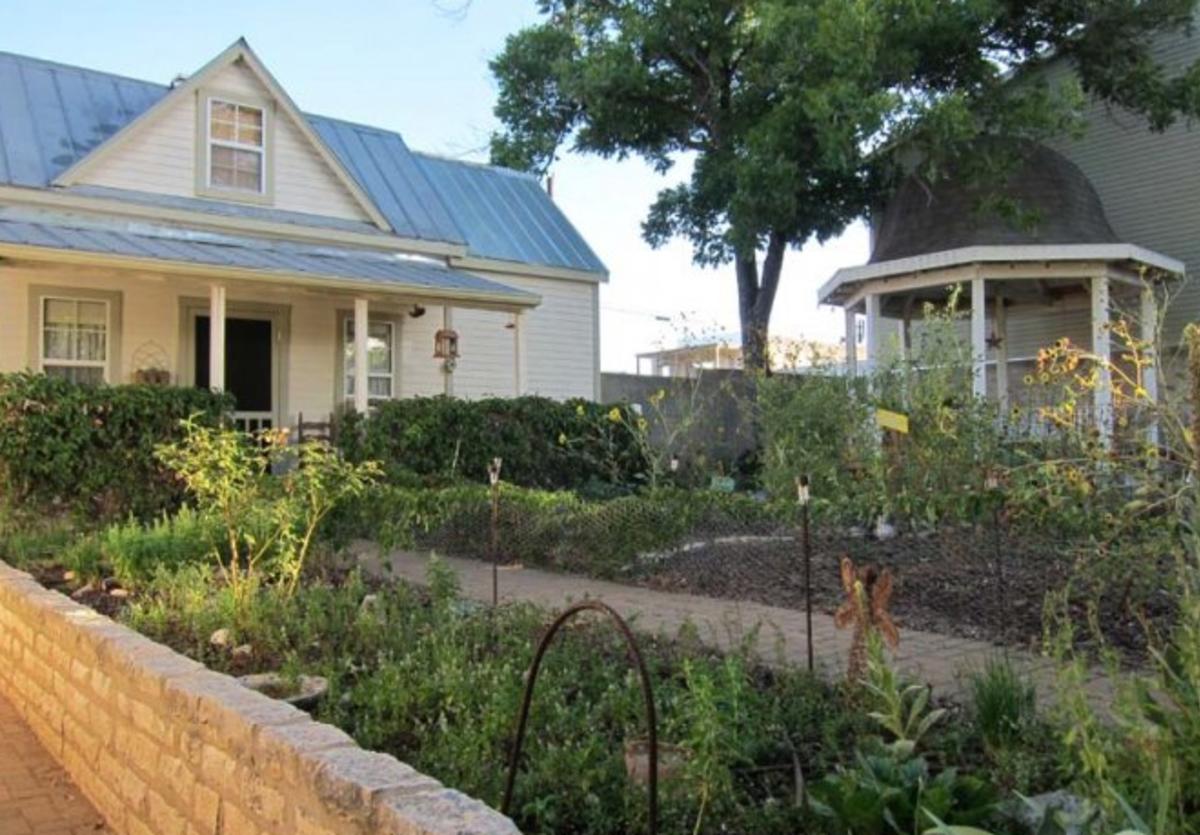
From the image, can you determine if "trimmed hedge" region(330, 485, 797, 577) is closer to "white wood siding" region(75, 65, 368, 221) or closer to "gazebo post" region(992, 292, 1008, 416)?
"white wood siding" region(75, 65, 368, 221)

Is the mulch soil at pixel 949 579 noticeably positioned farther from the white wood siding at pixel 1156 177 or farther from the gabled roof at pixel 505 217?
the white wood siding at pixel 1156 177

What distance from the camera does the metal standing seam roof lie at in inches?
532

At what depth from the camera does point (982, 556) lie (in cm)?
711

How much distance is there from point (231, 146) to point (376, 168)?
10.3 ft

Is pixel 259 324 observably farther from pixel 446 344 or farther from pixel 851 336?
pixel 851 336

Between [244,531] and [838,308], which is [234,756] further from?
[838,308]

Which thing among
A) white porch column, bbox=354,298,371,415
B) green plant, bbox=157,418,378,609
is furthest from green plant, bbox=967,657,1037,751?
white porch column, bbox=354,298,371,415

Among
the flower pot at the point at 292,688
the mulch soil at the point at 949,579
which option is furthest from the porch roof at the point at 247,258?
the flower pot at the point at 292,688

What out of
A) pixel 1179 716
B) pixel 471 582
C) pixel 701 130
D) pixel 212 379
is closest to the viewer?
pixel 1179 716

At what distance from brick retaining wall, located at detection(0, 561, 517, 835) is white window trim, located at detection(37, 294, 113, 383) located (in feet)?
27.6

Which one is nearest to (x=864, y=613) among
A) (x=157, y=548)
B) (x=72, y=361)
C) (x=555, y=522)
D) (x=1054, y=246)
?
(x=157, y=548)

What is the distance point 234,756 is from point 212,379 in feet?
32.0

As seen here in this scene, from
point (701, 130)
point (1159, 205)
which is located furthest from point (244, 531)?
point (1159, 205)

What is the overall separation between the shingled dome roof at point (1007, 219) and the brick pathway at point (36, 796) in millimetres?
14005
